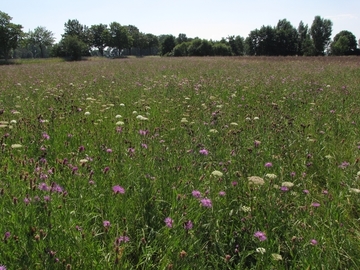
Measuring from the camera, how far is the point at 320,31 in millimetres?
79000

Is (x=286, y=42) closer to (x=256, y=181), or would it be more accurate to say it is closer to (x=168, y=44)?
(x=168, y=44)

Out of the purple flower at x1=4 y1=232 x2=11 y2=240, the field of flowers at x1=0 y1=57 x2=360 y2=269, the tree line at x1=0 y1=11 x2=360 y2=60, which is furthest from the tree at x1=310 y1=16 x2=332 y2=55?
the purple flower at x1=4 y1=232 x2=11 y2=240

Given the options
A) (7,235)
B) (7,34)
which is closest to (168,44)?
(7,34)

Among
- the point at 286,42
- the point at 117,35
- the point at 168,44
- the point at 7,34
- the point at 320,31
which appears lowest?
the point at 7,34

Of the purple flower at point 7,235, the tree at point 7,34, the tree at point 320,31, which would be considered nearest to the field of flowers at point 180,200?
the purple flower at point 7,235

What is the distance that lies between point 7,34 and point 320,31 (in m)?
74.7

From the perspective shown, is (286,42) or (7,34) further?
(286,42)

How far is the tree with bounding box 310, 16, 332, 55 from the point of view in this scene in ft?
258

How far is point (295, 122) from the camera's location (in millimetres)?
4656

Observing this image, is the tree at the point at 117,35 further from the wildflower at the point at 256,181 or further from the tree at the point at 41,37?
the wildflower at the point at 256,181

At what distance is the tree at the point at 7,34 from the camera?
4712 centimetres

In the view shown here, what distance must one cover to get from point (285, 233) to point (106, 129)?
2846 mm

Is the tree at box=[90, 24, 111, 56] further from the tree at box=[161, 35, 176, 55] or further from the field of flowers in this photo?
the field of flowers

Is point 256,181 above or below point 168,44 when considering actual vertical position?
below
